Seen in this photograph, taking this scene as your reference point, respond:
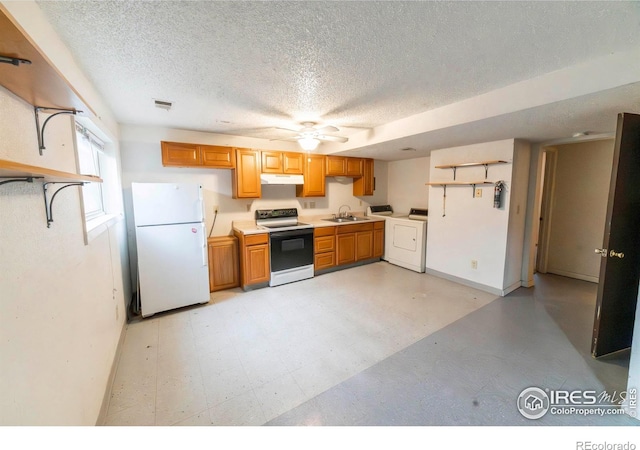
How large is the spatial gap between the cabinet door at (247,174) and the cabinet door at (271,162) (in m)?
0.10

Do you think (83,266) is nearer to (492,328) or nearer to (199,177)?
(199,177)

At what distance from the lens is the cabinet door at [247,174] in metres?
3.72

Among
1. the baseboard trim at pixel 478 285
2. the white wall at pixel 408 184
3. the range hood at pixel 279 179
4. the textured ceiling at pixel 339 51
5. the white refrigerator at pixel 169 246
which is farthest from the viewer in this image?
the white wall at pixel 408 184

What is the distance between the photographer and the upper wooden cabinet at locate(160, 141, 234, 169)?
130 inches

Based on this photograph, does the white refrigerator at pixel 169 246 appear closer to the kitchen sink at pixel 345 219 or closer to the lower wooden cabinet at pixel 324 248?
the lower wooden cabinet at pixel 324 248

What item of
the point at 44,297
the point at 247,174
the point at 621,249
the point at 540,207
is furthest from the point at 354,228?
the point at 44,297

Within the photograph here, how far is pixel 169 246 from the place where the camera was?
2.92 meters

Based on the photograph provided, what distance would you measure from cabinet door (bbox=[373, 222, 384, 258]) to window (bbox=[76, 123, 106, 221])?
405cm

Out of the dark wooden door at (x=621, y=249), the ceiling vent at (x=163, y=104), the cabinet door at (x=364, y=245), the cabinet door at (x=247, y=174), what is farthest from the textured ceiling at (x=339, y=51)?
the cabinet door at (x=364, y=245)

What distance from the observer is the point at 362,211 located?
5.45 meters

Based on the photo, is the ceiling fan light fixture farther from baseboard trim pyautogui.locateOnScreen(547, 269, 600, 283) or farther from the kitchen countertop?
baseboard trim pyautogui.locateOnScreen(547, 269, 600, 283)

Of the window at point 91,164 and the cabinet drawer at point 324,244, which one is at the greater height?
the window at point 91,164

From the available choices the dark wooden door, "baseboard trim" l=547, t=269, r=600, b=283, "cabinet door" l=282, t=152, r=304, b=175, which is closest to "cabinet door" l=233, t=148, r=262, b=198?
"cabinet door" l=282, t=152, r=304, b=175
